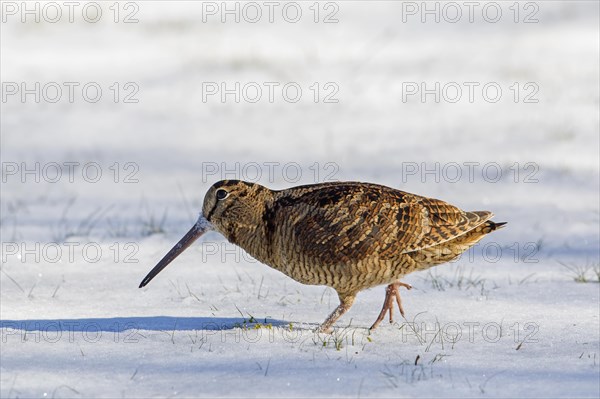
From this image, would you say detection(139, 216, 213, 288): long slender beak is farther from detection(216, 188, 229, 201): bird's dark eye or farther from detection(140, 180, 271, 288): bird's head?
detection(216, 188, 229, 201): bird's dark eye

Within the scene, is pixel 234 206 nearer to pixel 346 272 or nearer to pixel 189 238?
pixel 189 238

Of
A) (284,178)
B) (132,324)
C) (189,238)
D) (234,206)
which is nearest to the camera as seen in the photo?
(132,324)

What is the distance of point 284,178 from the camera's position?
9992 millimetres

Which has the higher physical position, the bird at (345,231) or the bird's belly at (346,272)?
the bird at (345,231)

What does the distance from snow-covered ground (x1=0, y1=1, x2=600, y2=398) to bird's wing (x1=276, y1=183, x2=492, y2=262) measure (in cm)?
41

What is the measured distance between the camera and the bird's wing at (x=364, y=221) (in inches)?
213

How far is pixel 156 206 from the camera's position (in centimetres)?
894

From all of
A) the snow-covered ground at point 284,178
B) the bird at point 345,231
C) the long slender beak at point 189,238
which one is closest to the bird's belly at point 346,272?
the bird at point 345,231

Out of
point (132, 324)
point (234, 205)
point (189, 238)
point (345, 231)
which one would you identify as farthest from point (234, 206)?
point (132, 324)

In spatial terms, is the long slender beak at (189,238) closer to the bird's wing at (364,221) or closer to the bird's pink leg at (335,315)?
the bird's wing at (364,221)

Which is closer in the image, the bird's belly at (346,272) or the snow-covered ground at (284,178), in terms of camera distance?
the snow-covered ground at (284,178)

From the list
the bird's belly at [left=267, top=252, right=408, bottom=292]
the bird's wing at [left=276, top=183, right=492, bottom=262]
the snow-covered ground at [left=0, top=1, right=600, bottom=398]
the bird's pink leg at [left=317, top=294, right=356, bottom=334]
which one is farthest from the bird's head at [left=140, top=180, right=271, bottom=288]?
the bird's pink leg at [left=317, top=294, right=356, bottom=334]

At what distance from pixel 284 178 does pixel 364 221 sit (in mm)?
4559

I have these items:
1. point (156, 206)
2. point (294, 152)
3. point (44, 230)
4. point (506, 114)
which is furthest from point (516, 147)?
point (44, 230)
